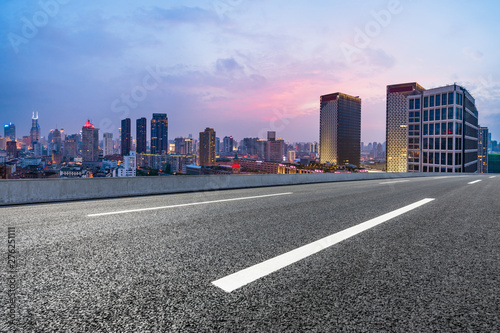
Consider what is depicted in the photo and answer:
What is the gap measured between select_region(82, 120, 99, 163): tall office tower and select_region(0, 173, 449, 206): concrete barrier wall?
89.9 metres

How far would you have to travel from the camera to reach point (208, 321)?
5.85ft

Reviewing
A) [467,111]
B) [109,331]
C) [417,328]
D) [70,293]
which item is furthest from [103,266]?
[467,111]

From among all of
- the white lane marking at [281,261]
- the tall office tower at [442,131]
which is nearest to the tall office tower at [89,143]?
the white lane marking at [281,261]

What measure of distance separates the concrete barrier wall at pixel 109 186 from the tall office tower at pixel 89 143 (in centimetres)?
8987

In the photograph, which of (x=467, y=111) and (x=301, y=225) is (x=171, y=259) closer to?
(x=301, y=225)

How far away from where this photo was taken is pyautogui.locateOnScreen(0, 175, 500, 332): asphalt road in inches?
71.4

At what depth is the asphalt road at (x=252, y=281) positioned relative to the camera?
5.95 ft

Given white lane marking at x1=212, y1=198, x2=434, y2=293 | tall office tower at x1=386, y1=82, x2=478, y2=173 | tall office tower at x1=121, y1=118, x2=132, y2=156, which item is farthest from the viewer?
tall office tower at x1=121, y1=118, x2=132, y2=156

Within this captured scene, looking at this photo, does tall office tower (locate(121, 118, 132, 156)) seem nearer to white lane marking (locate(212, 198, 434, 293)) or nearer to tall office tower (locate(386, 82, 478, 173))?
tall office tower (locate(386, 82, 478, 173))

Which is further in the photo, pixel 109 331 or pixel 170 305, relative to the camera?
pixel 170 305

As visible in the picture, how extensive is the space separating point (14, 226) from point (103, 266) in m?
3.00

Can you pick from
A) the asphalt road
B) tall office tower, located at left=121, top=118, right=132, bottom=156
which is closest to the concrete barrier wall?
the asphalt road

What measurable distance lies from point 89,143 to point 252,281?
117 meters

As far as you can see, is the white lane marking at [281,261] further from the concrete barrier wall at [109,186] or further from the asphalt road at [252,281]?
the concrete barrier wall at [109,186]
